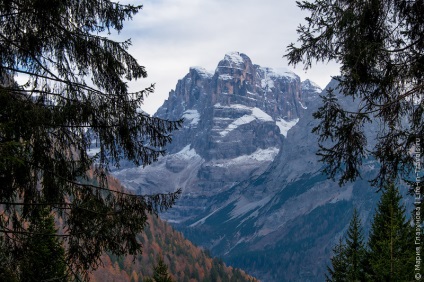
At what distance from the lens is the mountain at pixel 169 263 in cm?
12169

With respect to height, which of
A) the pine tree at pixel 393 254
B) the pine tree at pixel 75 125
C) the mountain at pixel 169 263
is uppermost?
the pine tree at pixel 75 125

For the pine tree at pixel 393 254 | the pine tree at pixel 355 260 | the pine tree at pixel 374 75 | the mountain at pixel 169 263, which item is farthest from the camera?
the mountain at pixel 169 263

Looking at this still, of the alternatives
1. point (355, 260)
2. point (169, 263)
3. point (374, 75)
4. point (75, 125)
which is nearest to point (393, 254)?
point (355, 260)

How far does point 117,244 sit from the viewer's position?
7961mm

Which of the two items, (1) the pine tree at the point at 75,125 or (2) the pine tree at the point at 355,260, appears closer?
(1) the pine tree at the point at 75,125

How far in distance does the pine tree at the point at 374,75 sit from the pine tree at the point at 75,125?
311 centimetres

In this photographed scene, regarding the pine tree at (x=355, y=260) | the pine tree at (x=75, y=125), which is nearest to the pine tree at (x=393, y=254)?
the pine tree at (x=355, y=260)

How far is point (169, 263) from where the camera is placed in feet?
464

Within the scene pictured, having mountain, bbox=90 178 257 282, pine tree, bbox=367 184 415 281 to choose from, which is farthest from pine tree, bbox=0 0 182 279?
mountain, bbox=90 178 257 282

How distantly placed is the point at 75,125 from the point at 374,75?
4.82 m

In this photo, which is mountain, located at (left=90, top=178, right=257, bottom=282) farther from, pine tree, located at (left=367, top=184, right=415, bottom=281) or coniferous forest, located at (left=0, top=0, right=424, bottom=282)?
coniferous forest, located at (left=0, top=0, right=424, bottom=282)

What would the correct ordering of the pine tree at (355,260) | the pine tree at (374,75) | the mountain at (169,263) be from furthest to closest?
the mountain at (169,263) < the pine tree at (355,260) < the pine tree at (374,75)

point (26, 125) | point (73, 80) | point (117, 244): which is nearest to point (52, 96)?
point (73, 80)

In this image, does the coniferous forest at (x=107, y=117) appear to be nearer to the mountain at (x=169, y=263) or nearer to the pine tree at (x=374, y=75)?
the pine tree at (x=374, y=75)
